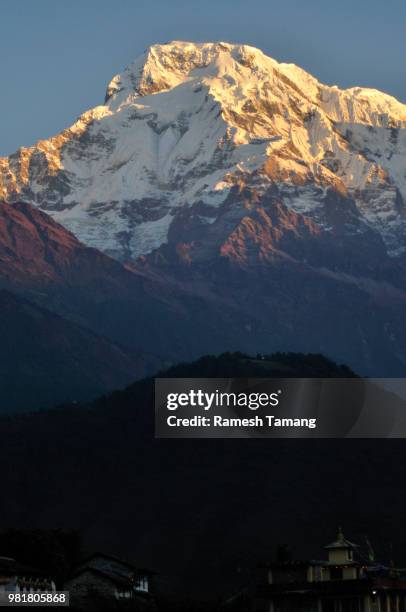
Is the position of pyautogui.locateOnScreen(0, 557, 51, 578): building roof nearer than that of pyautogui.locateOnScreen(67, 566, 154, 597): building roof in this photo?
Yes

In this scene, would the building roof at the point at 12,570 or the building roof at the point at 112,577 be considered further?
the building roof at the point at 112,577

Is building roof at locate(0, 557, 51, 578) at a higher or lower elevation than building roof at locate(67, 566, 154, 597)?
lower

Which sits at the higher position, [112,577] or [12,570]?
[112,577]

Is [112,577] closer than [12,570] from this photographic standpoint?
No

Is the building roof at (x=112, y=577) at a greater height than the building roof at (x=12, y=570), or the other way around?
the building roof at (x=112, y=577)

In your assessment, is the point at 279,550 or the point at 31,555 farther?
the point at 31,555

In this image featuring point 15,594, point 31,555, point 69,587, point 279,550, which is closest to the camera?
point 15,594

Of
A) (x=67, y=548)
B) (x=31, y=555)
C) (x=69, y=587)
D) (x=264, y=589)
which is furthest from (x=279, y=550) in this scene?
(x=67, y=548)

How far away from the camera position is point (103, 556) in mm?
106625

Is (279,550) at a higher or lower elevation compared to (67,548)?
lower

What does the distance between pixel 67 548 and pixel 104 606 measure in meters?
34.8

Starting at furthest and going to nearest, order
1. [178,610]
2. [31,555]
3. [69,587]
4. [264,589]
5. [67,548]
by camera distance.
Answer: [67,548] → [31,555] → [178,610] → [69,587] → [264,589]

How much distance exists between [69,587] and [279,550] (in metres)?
14.0

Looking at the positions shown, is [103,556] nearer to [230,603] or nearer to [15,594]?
[230,603]
